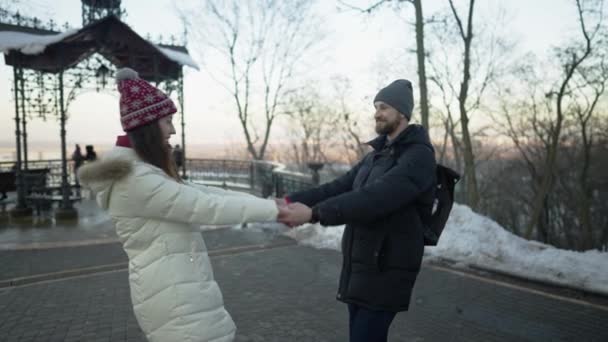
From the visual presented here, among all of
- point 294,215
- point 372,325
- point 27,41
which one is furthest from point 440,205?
point 27,41

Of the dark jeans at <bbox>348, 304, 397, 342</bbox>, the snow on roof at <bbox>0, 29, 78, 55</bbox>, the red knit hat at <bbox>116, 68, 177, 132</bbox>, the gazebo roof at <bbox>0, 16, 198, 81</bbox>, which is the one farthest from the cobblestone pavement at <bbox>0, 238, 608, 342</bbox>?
the gazebo roof at <bbox>0, 16, 198, 81</bbox>

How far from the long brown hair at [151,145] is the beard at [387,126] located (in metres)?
1.28

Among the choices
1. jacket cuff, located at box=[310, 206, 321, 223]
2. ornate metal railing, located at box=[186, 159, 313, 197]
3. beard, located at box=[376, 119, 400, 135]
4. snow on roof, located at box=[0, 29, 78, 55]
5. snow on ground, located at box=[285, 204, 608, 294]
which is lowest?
snow on ground, located at box=[285, 204, 608, 294]

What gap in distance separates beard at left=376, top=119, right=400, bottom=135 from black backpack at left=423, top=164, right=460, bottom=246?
14.1 inches

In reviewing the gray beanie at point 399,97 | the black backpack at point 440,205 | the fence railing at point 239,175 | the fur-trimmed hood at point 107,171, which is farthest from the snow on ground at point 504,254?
the fur-trimmed hood at point 107,171

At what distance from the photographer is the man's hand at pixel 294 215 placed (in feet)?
7.55

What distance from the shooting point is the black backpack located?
8.73ft

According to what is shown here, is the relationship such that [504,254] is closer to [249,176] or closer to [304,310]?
[304,310]

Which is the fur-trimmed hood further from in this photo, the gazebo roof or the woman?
the gazebo roof

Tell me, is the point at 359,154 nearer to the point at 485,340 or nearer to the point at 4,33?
the point at 4,33

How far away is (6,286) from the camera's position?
6.02 meters

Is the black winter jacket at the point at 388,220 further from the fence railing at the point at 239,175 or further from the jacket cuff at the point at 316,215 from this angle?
the fence railing at the point at 239,175

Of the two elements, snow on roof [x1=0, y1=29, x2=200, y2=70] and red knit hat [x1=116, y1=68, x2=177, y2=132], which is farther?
snow on roof [x1=0, y1=29, x2=200, y2=70]

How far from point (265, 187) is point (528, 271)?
8009mm
